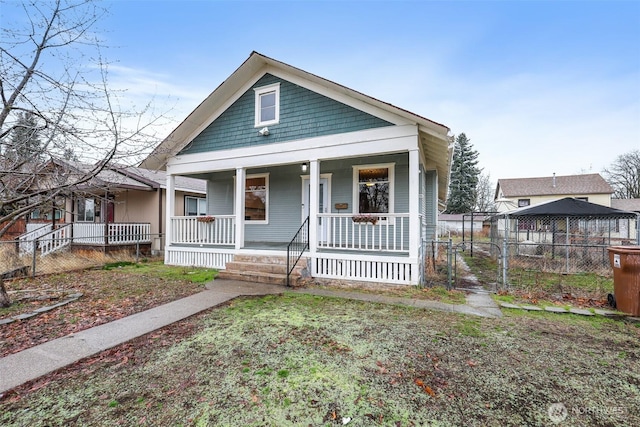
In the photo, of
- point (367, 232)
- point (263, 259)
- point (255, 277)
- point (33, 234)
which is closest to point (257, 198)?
point (263, 259)

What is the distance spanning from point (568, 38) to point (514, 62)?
7.60ft

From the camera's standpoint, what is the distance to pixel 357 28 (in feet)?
40.1

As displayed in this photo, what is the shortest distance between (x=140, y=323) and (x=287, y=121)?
6029 millimetres

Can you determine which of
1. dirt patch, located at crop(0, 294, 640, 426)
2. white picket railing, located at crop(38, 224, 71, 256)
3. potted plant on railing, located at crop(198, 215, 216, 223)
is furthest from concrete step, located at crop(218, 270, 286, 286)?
white picket railing, located at crop(38, 224, 71, 256)

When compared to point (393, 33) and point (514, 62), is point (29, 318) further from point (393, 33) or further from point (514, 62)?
point (514, 62)

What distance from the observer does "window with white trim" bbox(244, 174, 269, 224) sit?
10.4 metres

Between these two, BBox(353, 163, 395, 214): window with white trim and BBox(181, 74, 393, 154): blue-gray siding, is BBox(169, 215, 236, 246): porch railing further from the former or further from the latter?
BBox(353, 163, 395, 214): window with white trim

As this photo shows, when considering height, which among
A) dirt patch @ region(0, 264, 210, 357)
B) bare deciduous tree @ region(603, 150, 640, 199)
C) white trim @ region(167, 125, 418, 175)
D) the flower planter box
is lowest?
dirt patch @ region(0, 264, 210, 357)

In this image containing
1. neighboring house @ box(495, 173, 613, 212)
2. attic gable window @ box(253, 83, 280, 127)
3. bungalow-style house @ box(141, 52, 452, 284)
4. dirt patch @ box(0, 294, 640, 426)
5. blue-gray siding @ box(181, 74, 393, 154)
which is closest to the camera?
dirt patch @ box(0, 294, 640, 426)

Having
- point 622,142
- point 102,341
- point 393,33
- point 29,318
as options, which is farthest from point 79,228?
point 622,142

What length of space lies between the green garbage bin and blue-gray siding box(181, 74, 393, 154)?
198 inches

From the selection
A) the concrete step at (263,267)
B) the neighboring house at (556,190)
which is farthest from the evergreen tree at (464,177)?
the concrete step at (263,267)

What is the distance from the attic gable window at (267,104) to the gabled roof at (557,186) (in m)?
30.3

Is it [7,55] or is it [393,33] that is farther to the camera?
[393,33]
